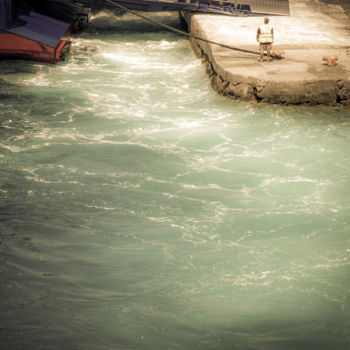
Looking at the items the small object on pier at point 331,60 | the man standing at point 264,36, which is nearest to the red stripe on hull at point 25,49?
the man standing at point 264,36

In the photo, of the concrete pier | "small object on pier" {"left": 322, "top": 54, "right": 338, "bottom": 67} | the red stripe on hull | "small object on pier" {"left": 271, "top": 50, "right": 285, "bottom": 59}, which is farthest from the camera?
the red stripe on hull

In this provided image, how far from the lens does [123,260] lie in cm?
631

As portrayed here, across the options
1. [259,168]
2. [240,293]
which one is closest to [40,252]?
[240,293]

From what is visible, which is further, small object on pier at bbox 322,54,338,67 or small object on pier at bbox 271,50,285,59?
small object on pier at bbox 271,50,285,59

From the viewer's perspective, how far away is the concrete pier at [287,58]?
38.0 feet

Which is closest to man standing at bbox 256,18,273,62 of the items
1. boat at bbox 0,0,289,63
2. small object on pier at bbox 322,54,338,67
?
small object on pier at bbox 322,54,338,67

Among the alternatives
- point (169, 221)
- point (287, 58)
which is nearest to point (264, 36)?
point (287, 58)

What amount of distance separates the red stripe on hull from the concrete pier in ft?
15.0

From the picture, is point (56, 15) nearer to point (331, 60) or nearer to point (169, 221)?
point (331, 60)

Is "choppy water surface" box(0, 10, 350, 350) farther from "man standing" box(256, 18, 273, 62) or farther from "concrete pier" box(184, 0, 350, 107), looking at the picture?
"man standing" box(256, 18, 273, 62)

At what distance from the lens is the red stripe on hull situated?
14.3 m

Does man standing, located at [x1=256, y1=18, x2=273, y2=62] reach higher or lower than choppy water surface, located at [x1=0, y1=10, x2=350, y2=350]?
higher

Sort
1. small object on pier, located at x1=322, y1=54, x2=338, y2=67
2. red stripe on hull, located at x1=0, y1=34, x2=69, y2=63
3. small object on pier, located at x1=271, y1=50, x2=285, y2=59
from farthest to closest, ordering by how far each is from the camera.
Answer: red stripe on hull, located at x1=0, y1=34, x2=69, y2=63, small object on pier, located at x1=271, y1=50, x2=285, y2=59, small object on pier, located at x1=322, y1=54, x2=338, y2=67

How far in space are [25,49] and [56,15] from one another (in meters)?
3.35
